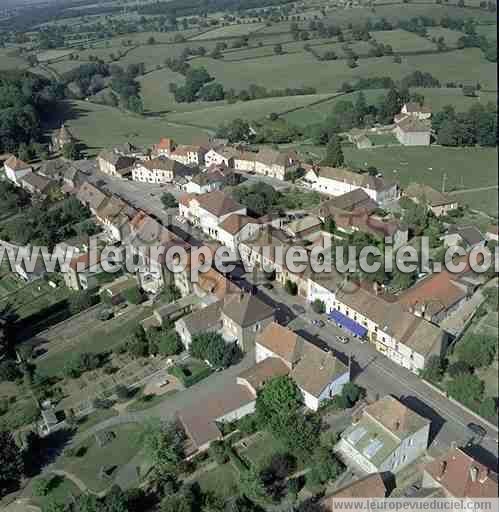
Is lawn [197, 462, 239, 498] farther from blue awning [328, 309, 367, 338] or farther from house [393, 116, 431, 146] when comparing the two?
house [393, 116, 431, 146]

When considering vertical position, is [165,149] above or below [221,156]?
above

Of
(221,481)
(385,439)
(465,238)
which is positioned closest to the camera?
(385,439)

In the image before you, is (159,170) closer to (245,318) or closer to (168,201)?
(168,201)

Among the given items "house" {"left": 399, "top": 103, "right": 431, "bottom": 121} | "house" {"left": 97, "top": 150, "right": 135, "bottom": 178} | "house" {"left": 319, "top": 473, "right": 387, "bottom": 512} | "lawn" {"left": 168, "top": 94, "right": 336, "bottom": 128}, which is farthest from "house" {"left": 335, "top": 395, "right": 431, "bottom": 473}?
"lawn" {"left": 168, "top": 94, "right": 336, "bottom": 128}

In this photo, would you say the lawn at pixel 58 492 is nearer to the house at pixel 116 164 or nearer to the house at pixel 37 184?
the house at pixel 37 184

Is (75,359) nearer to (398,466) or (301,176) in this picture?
(398,466)

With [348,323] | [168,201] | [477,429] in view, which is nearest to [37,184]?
[168,201]
